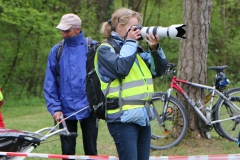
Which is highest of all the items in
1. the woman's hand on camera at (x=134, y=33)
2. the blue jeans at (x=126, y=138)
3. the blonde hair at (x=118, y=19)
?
the blonde hair at (x=118, y=19)

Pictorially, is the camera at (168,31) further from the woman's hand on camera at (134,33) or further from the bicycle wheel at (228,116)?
the bicycle wheel at (228,116)

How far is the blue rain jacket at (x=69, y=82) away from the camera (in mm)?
5164

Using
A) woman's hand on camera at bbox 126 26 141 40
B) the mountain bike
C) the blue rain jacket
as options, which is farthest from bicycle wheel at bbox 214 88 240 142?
woman's hand on camera at bbox 126 26 141 40

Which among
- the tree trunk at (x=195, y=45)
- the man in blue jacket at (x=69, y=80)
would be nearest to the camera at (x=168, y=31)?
the man in blue jacket at (x=69, y=80)

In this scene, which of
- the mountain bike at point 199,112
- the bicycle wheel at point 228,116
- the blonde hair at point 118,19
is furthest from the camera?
the bicycle wheel at point 228,116

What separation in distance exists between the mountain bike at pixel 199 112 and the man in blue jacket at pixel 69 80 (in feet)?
6.42

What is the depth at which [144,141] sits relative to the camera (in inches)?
159

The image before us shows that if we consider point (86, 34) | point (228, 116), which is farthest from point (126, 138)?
point (86, 34)

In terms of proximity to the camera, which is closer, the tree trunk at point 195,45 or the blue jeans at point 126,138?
the blue jeans at point 126,138

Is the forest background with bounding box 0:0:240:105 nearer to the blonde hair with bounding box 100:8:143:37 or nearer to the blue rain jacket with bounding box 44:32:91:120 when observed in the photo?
the blue rain jacket with bounding box 44:32:91:120

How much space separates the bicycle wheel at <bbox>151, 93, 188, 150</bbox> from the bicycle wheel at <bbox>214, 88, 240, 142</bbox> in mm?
538

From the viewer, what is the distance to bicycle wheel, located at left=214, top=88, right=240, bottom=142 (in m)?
7.14

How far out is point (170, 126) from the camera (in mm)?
7180

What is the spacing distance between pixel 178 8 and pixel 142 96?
1906 centimetres
